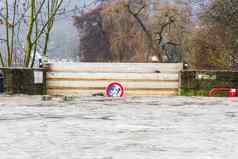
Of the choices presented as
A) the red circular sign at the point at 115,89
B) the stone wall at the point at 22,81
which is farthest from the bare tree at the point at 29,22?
the red circular sign at the point at 115,89

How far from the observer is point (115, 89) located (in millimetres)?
15617

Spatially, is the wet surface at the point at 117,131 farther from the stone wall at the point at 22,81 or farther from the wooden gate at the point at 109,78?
the wooden gate at the point at 109,78

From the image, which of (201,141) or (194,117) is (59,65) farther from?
(201,141)

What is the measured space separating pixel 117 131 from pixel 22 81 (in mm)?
8422

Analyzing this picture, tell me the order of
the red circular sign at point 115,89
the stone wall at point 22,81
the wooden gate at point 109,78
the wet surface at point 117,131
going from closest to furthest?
1. the wet surface at point 117,131
2. the stone wall at point 22,81
3. the red circular sign at point 115,89
4. the wooden gate at point 109,78

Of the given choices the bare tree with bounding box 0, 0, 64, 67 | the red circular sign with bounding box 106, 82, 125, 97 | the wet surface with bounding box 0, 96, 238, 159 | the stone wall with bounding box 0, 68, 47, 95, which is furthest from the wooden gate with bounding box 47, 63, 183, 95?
the wet surface with bounding box 0, 96, 238, 159

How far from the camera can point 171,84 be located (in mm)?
16062

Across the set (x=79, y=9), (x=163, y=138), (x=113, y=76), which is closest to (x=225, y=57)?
(x=79, y=9)

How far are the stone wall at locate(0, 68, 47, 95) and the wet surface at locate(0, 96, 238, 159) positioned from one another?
12.4 ft

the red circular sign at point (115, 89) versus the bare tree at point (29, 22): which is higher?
the bare tree at point (29, 22)

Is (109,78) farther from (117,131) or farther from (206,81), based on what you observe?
(117,131)

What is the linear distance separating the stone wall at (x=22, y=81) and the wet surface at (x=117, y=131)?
377 centimetres

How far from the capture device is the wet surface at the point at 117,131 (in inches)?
226

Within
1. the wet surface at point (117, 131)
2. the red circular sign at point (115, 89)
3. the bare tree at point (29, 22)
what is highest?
the bare tree at point (29, 22)
